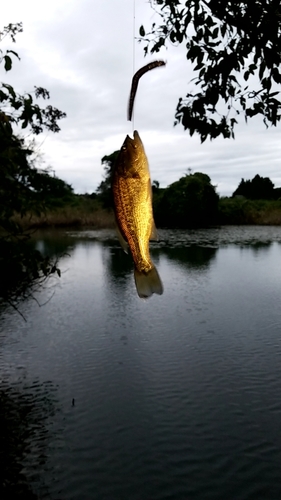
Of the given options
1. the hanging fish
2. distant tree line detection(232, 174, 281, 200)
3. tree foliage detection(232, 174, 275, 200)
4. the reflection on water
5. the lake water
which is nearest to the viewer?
the hanging fish

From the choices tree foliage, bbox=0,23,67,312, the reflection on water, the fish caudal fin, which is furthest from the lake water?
the fish caudal fin

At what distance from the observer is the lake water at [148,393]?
5426 mm

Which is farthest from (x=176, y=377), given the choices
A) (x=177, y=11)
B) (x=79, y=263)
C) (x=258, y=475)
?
(x=79, y=263)

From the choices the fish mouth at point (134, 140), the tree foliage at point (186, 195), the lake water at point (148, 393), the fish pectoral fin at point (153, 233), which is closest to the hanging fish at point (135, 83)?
the fish mouth at point (134, 140)

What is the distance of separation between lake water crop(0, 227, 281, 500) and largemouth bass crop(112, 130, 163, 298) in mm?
4760

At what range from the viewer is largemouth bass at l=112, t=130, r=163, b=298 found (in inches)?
36.0

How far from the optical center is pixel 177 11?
5.05 meters

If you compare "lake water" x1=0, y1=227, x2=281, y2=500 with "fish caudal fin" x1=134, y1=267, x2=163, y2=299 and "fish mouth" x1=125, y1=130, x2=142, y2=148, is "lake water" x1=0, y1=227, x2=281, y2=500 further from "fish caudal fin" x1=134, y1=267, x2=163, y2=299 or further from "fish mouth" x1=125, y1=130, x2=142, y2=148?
"fish mouth" x1=125, y1=130, x2=142, y2=148

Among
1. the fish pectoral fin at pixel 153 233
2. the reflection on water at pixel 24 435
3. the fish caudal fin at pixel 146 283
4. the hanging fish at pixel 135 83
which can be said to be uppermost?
the hanging fish at pixel 135 83

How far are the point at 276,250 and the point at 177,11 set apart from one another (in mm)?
19815

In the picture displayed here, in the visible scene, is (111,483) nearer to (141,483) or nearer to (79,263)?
(141,483)

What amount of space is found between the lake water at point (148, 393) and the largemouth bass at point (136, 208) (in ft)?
15.6

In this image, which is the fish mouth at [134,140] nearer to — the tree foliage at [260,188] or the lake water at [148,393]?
the tree foliage at [260,188]

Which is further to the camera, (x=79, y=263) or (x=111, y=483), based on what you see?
(x=79, y=263)
